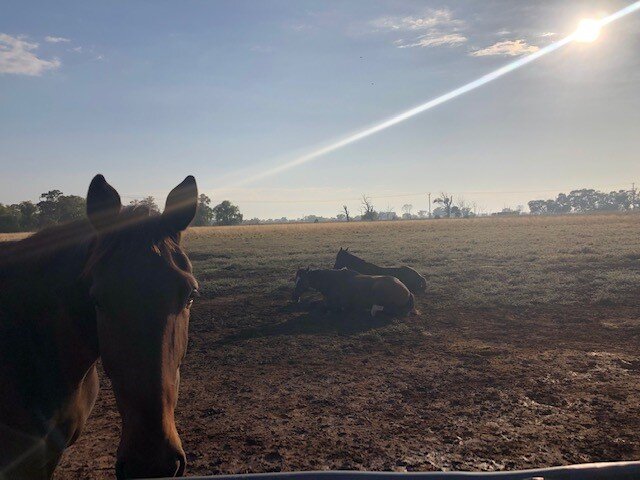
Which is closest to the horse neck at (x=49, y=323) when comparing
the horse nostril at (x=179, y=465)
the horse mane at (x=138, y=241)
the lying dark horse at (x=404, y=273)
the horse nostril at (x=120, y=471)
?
the horse mane at (x=138, y=241)

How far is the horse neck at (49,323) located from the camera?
2.32 meters

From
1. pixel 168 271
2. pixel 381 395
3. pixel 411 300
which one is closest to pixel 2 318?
pixel 168 271

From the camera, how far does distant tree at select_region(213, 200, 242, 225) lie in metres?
100

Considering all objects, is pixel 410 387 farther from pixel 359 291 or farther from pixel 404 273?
pixel 404 273

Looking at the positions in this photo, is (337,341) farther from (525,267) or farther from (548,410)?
(525,267)

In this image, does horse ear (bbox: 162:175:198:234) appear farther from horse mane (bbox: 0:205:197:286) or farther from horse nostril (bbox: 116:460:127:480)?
horse nostril (bbox: 116:460:127:480)

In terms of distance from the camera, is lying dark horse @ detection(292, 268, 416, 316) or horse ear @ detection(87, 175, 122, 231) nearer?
horse ear @ detection(87, 175, 122, 231)

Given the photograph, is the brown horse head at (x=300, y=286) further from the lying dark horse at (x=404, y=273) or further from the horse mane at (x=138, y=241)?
the horse mane at (x=138, y=241)

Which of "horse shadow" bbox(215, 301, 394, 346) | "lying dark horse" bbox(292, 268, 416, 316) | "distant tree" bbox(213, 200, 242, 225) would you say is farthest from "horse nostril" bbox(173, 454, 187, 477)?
"distant tree" bbox(213, 200, 242, 225)

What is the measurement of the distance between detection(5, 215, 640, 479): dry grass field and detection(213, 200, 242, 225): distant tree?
89.3 metres

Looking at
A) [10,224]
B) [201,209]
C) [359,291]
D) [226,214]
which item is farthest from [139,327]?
[226,214]

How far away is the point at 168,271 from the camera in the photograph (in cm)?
227

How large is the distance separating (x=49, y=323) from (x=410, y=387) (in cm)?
537

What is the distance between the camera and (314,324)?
10.9 m
